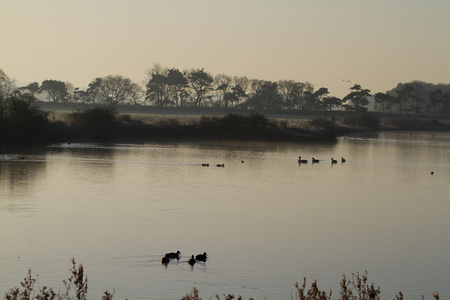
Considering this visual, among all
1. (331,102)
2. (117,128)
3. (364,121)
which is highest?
(331,102)

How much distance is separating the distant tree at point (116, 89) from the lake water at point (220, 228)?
389 feet

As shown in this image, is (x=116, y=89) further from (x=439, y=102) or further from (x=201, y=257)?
(x=201, y=257)

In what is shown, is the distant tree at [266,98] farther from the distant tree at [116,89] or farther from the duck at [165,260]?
the duck at [165,260]

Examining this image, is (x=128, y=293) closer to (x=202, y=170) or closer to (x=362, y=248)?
(x=362, y=248)

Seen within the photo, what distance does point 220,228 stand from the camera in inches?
796

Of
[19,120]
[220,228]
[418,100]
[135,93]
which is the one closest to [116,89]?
[135,93]

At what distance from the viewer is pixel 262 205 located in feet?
83.9

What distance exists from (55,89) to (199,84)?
38232 millimetres

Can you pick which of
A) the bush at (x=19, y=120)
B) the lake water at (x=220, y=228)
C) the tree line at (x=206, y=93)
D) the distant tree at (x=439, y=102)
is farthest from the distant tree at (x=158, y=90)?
the lake water at (x=220, y=228)

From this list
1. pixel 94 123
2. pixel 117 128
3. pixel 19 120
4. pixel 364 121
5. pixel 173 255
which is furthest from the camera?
pixel 364 121

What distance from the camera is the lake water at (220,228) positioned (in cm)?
1452

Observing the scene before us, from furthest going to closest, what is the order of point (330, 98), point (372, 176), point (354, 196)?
point (330, 98), point (372, 176), point (354, 196)

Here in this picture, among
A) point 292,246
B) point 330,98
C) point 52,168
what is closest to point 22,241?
point 292,246

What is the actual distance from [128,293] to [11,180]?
1863cm
